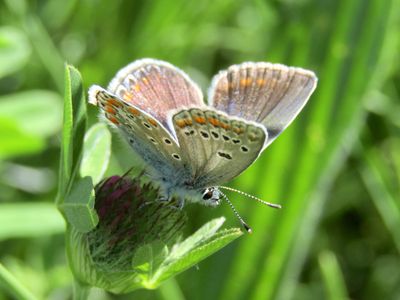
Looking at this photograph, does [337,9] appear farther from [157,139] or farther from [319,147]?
[157,139]

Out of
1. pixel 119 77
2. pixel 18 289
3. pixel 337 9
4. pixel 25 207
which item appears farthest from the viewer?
pixel 337 9

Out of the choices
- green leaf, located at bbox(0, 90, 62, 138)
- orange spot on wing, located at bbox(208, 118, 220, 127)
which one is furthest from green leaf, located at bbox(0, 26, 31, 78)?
orange spot on wing, located at bbox(208, 118, 220, 127)

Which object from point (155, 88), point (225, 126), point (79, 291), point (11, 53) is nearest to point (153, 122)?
point (225, 126)

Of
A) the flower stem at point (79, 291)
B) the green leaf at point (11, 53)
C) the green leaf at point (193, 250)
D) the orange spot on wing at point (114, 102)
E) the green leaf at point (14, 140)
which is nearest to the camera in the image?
the green leaf at point (193, 250)

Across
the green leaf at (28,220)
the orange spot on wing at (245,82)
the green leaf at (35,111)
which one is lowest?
the green leaf at (28,220)

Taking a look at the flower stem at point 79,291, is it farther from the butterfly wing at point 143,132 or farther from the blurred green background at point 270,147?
the blurred green background at point 270,147

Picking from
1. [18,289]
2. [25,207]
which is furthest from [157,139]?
[25,207]

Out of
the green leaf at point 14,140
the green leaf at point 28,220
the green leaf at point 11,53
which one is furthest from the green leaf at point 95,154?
the green leaf at point 11,53

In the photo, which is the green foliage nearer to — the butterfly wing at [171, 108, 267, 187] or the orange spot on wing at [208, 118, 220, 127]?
the butterfly wing at [171, 108, 267, 187]
